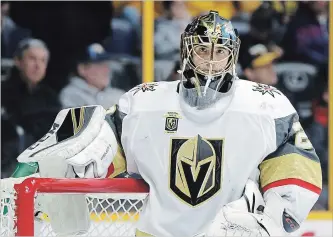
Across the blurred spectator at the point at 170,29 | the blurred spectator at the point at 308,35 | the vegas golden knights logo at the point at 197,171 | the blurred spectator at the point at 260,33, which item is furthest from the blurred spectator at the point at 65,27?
the vegas golden knights logo at the point at 197,171

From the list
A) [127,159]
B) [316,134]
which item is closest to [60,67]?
[316,134]

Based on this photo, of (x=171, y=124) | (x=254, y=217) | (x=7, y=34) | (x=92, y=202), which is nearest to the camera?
(x=254, y=217)

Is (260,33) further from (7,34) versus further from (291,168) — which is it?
(291,168)

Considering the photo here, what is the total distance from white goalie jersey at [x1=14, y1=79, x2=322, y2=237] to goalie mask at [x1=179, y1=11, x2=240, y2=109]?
3 centimetres

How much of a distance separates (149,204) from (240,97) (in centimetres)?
41

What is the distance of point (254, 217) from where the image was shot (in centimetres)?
297

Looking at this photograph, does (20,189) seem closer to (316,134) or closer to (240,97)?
(240,97)

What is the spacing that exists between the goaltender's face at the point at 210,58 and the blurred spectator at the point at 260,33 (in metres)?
2.10

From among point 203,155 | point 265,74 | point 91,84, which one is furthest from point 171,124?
point 265,74

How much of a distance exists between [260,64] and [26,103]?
1131 millimetres

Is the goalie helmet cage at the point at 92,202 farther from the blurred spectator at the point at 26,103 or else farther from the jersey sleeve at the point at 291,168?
the blurred spectator at the point at 26,103

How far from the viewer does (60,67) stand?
5.22 metres

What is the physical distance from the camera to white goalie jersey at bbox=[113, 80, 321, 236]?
313 cm

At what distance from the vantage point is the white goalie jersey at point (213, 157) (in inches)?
123
